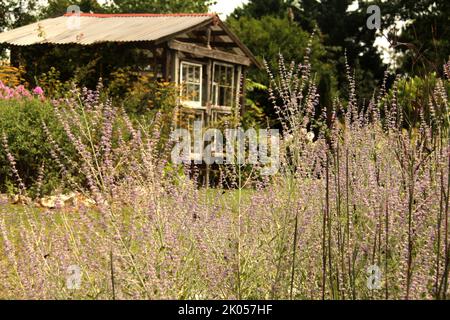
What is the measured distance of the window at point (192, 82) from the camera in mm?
16625

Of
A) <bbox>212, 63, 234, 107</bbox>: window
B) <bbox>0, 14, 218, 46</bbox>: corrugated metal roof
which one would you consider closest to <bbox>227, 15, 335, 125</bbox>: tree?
<bbox>212, 63, 234, 107</bbox>: window

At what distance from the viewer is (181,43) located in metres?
15.6

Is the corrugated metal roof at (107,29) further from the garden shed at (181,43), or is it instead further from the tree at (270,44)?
the tree at (270,44)

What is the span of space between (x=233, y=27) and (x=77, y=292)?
77.0 feet

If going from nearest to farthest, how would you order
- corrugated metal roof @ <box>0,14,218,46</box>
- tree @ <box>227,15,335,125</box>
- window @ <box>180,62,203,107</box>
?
corrugated metal roof @ <box>0,14,218,46</box> < window @ <box>180,62,203,107</box> < tree @ <box>227,15,335,125</box>

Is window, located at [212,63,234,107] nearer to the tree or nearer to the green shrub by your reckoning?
the tree

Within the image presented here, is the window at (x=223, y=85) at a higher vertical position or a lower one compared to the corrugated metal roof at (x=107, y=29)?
lower

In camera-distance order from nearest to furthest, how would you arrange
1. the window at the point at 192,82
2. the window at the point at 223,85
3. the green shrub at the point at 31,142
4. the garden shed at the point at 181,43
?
the green shrub at the point at 31,142 < the garden shed at the point at 181,43 < the window at the point at 192,82 < the window at the point at 223,85

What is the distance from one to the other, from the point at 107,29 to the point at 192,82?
2724 millimetres

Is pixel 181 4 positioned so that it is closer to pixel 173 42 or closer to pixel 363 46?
pixel 363 46

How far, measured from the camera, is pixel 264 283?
3.22 metres

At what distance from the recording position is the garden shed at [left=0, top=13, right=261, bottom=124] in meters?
15.3

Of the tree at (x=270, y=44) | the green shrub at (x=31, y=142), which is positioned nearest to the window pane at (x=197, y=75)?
the tree at (x=270, y=44)

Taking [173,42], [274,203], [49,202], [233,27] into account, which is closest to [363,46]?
[233,27]
